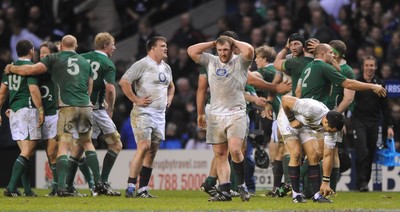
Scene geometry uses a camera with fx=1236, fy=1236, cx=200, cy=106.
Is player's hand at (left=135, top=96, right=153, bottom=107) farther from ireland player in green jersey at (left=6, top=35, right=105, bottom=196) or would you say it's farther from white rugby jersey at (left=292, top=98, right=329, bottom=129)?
white rugby jersey at (left=292, top=98, right=329, bottom=129)

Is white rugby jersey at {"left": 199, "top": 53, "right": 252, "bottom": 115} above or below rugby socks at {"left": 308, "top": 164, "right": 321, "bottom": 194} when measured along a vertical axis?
above

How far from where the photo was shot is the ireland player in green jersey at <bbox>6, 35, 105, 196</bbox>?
64.3ft

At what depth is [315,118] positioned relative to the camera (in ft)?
58.4

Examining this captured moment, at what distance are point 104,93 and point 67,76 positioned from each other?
1.22 m

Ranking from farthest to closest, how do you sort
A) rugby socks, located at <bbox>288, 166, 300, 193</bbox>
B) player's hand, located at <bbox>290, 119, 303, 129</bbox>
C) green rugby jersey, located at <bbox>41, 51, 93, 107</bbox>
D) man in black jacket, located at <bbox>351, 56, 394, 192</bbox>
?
man in black jacket, located at <bbox>351, 56, 394, 192</bbox>
green rugby jersey, located at <bbox>41, 51, 93, 107</bbox>
rugby socks, located at <bbox>288, 166, 300, 193</bbox>
player's hand, located at <bbox>290, 119, 303, 129</bbox>

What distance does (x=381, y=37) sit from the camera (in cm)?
2795

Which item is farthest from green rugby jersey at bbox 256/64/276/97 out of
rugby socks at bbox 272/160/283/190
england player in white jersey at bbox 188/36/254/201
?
england player in white jersey at bbox 188/36/254/201

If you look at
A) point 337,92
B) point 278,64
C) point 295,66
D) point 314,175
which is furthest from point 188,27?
point 314,175

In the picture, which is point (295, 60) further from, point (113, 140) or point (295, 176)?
point (113, 140)

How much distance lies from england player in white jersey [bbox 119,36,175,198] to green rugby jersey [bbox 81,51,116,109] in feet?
2.02

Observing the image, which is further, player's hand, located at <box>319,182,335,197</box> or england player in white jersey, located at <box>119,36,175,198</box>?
england player in white jersey, located at <box>119,36,175,198</box>

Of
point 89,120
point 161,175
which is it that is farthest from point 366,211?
point 161,175

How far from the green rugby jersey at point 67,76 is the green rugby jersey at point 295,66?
3.29 meters

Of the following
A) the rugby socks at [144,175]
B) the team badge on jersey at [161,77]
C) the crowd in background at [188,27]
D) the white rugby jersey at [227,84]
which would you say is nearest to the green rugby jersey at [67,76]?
the team badge on jersey at [161,77]
